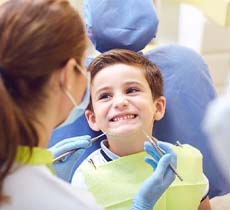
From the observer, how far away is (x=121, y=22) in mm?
1673

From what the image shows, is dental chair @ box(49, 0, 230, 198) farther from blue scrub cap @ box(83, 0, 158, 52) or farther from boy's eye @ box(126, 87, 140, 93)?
boy's eye @ box(126, 87, 140, 93)

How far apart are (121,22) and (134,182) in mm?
546

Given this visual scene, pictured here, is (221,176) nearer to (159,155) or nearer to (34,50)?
(159,155)

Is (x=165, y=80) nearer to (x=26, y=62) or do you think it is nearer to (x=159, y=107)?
(x=159, y=107)

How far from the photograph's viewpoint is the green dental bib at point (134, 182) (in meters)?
1.41

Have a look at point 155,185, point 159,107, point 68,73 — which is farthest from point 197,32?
point 68,73

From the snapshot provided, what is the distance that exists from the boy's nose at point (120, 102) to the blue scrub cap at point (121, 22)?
0.34m

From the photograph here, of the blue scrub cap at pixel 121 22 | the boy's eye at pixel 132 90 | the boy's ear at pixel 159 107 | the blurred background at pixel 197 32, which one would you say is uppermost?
the blue scrub cap at pixel 121 22

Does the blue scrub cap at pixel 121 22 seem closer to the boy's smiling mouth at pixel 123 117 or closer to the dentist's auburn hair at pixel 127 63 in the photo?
the dentist's auburn hair at pixel 127 63

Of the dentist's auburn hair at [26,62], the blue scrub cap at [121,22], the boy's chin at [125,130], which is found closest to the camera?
the dentist's auburn hair at [26,62]

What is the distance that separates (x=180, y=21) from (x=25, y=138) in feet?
6.44

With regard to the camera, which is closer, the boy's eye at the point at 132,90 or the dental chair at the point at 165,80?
the boy's eye at the point at 132,90

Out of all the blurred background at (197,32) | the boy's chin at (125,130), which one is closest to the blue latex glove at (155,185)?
the boy's chin at (125,130)

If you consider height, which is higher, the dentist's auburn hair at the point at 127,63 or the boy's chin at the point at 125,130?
the dentist's auburn hair at the point at 127,63
